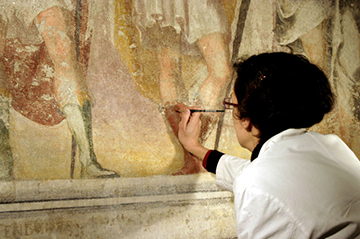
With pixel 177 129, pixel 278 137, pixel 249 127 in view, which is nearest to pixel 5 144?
pixel 177 129

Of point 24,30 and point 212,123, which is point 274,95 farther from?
point 24,30

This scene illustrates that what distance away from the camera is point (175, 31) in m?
2.06

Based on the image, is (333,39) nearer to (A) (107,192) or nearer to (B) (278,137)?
(B) (278,137)

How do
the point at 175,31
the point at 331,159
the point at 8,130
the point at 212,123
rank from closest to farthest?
1. the point at 331,159
2. the point at 8,130
3. the point at 175,31
4. the point at 212,123

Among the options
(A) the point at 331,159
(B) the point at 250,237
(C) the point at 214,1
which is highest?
(C) the point at 214,1

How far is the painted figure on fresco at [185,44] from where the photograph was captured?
2.00 metres

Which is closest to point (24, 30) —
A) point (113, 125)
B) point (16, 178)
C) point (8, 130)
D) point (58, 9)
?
point (58, 9)

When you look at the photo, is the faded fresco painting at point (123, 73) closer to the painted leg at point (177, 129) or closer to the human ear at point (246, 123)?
→ the painted leg at point (177, 129)

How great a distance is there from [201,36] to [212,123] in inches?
27.5

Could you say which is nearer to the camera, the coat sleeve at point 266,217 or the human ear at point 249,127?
the coat sleeve at point 266,217

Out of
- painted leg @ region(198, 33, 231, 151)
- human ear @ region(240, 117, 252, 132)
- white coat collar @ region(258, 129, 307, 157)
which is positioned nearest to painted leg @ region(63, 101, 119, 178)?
painted leg @ region(198, 33, 231, 151)

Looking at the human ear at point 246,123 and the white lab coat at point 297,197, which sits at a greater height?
the human ear at point 246,123

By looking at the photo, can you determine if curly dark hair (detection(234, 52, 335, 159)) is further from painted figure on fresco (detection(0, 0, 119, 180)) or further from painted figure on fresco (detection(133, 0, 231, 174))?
painted figure on fresco (detection(0, 0, 119, 180))

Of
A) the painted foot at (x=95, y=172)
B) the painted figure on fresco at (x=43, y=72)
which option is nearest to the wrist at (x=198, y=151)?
the painted foot at (x=95, y=172)
